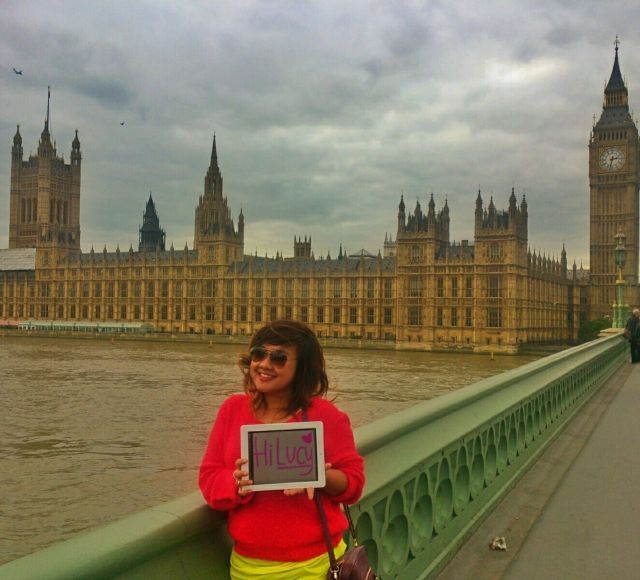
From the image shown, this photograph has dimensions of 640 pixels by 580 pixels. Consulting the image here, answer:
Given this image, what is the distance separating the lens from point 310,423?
92.9 inches

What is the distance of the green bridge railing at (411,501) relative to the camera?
200 centimetres

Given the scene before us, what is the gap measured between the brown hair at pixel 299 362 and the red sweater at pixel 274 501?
0.07 m

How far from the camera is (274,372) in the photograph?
106 inches

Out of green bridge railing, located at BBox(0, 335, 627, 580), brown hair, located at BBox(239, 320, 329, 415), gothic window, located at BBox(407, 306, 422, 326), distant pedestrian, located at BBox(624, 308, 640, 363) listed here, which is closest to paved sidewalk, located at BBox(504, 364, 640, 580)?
green bridge railing, located at BBox(0, 335, 627, 580)

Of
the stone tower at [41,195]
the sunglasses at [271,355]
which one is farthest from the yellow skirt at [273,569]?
the stone tower at [41,195]

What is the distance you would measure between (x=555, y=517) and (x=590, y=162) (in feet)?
301

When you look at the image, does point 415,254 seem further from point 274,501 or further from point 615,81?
point 274,501

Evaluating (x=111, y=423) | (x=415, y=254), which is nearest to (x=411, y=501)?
(x=111, y=423)

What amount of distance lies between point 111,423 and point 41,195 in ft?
332

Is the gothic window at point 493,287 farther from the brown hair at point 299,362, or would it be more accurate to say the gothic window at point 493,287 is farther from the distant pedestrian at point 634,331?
the brown hair at point 299,362

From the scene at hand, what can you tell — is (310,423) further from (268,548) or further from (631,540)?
(631,540)

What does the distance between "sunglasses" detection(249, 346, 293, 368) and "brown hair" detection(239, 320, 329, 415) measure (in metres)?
0.04

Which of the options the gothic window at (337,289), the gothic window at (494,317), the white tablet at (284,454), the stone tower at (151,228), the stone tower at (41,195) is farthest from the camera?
the stone tower at (151,228)

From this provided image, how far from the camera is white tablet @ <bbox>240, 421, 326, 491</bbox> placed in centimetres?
231
